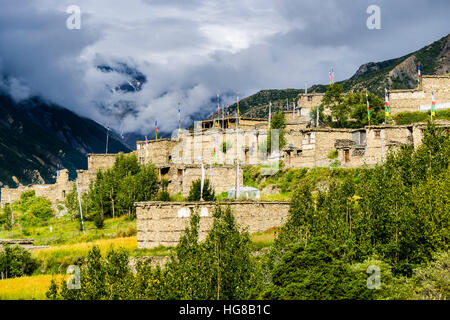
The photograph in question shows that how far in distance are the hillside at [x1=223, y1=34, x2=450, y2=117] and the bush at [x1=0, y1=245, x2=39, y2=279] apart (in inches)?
3748

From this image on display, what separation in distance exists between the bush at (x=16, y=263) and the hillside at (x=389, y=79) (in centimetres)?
9520

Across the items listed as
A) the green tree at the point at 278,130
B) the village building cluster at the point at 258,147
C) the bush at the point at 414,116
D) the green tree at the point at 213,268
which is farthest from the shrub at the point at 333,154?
the green tree at the point at 213,268

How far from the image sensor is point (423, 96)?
64.2 meters

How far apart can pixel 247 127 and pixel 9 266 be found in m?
42.5

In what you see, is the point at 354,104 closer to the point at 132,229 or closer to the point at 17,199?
the point at 132,229

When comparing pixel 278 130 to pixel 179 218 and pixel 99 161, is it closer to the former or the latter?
pixel 99 161

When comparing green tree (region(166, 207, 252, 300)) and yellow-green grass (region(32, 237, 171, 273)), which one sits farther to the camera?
yellow-green grass (region(32, 237, 171, 273))

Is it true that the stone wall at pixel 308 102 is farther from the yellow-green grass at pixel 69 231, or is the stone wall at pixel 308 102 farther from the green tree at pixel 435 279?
the green tree at pixel 435 279

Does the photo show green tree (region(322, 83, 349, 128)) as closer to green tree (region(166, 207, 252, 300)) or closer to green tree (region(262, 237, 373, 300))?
green tree (region(166, 207, 252, 300))

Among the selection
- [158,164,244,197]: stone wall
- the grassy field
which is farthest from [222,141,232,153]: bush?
the grassy field

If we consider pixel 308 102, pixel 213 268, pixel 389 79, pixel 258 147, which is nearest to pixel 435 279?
pixel 213 268

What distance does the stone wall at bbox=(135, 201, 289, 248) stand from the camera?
40.3 meters

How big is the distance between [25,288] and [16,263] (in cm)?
680
